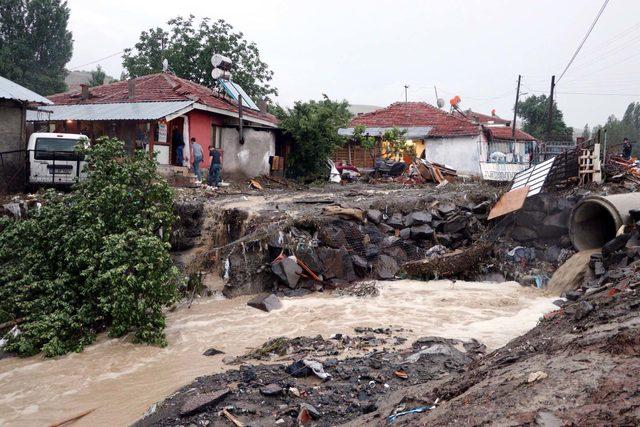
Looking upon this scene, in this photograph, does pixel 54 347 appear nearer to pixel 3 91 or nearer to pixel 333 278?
pixel 333 278

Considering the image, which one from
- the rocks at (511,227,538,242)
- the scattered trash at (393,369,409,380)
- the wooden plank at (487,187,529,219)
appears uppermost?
the wooden plank at (487,187,529,219)

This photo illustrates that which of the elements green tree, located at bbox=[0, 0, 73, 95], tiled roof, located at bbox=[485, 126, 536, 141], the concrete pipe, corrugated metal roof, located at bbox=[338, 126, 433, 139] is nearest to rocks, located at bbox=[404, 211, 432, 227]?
the concrete pipe

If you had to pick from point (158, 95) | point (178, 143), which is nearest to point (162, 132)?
point (178, 143)

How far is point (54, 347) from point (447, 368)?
646cm

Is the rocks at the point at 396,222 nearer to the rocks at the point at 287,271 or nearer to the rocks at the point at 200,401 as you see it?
the rocks at the point at 287,271

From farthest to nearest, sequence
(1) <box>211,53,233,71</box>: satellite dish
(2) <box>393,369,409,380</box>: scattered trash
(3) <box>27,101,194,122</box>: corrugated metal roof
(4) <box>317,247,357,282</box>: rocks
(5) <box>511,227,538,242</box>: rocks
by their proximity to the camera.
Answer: (1) <box>211,53,233,71</box>: satellite dish
(3) <box>27,101,194,122</box>: corrugated metal roof
(5) <box>511,227,538,242</box>: rocks
(4) <box>317,247,357,282</box>: rocks
(2) <box>393,369,409,380</box>: scattered trash

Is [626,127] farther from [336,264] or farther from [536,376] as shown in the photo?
[536,376]

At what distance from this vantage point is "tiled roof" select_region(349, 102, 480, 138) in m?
28.7

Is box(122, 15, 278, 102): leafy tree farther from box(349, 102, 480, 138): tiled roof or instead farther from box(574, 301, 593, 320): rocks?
box(574, 301, 593, 320): rocks

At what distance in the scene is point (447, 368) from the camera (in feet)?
21.8

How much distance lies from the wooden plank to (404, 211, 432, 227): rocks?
1785 millimetres

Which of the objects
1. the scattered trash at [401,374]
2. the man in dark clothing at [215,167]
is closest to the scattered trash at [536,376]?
the scattered trash at [401,374]

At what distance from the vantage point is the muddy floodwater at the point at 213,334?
7.22 m

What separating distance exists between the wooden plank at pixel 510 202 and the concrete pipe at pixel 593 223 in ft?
4.82
